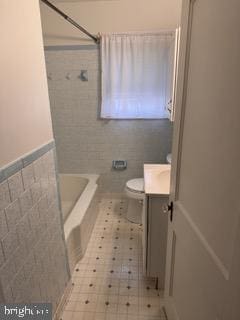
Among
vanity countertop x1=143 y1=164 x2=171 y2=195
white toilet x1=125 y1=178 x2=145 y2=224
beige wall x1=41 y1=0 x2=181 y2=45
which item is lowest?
white toilet x1=125 y1=178 x2=145 y2=224

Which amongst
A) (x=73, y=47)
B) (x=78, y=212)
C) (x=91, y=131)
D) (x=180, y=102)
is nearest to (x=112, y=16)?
(x=73, y=47)

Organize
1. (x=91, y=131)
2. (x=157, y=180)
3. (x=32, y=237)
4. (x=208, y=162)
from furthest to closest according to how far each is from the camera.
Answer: (x=91, y=131), (x=157, y=180), (x=32, y=237), (x=208, y=162)

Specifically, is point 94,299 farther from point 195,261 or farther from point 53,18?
point 53,18

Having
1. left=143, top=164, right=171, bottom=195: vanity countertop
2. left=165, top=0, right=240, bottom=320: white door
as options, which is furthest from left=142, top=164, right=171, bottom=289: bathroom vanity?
left=165, top=0, right=240, bottom=320: white door

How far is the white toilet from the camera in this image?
2.52 m

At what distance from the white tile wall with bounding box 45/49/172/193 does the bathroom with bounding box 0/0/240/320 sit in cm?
3

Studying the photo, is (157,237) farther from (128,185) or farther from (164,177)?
(128,185)

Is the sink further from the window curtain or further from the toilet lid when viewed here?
the window curtain

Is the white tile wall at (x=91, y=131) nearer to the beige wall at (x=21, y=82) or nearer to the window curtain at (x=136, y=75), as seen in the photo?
the window curtain at (x=136, y=75)

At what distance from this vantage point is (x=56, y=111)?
9.67 feet

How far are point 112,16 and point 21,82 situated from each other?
6.83ft

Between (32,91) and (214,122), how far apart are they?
0.89 m

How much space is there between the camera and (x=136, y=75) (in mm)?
2664

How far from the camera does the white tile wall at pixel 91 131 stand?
2.77m
